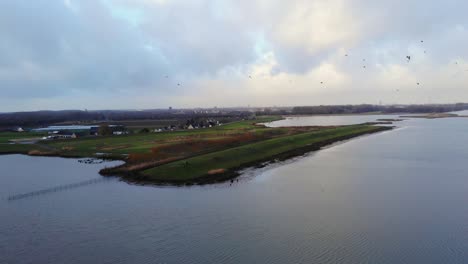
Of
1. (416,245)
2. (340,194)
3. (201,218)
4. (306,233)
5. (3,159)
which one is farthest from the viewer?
(3,159)

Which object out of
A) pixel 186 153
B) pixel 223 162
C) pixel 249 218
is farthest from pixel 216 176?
pixel 186 153

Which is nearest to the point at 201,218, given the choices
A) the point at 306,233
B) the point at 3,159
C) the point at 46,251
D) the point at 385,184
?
the point at 306,233

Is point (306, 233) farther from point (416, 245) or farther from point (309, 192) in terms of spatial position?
point (309, 192)

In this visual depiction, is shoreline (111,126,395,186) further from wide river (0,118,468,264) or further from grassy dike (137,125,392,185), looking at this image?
wide river (0,118,468,264)

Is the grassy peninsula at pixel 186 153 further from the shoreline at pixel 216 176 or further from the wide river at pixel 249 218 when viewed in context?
the wide river at pixel 249 218

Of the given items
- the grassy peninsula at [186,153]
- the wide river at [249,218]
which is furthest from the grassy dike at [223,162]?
the wide river at [249,218]

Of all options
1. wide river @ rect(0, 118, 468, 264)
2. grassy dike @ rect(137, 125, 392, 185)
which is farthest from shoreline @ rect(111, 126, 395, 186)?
wide river @ rect(0, 118, 468, 264)

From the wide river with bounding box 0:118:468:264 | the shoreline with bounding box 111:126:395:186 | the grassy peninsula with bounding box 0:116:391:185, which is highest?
the grassy peninsula with bounding box 0:116:391:185
